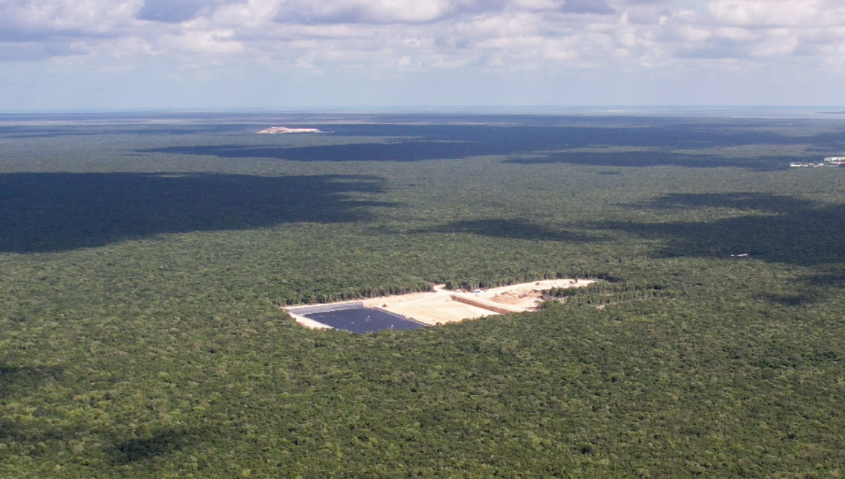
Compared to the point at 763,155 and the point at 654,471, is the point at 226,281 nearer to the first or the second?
the point at 654,471

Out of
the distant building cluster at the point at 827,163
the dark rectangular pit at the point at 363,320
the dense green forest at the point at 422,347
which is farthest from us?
the distant building cluster at the point at 827,163

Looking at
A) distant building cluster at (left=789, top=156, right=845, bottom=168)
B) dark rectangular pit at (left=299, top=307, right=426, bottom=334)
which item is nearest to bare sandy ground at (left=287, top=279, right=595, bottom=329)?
dark rectangular pit at (left=299, top=307, right=426, bottom=334)

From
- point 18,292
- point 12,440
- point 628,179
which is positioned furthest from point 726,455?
point 628,179

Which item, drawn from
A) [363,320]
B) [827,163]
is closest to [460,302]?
[363,320]

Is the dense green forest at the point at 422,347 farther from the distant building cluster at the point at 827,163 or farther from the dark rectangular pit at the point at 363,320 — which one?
the distant building cluster at the point at 827,163

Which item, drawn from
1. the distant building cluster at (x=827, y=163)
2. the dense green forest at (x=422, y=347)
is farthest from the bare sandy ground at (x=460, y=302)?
the distant building cluster at (x=827, y=163)

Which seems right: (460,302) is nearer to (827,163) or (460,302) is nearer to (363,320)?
(363,320)

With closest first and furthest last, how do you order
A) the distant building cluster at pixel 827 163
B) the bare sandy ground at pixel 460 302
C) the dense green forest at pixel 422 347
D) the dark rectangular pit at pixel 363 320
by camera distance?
the dense green forest at pixel 422 347 → the dark rectangular pit at pixel 363 320 → the bare sandy ground at pixel 460 302 → the distant building cluster at pixel 827 163
